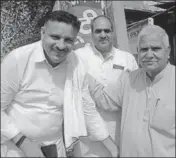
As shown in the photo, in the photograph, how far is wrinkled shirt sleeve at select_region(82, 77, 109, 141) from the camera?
88.8 inches

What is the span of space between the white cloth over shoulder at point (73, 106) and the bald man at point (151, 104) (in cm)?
37

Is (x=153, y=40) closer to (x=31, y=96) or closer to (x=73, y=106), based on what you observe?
(x=73, y=106)

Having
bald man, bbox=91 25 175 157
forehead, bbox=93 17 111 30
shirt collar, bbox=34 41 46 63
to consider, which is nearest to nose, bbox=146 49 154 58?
bald man, bbox=91 25 175 157

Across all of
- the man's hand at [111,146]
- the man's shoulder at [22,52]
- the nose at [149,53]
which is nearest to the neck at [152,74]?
the nose at [149,53]

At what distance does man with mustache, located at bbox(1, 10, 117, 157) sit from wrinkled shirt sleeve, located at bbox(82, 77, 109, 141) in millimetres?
46

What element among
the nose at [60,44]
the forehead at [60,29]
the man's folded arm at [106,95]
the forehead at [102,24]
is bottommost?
the man's folded arm at [106,95]

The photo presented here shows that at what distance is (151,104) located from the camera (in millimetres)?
1922

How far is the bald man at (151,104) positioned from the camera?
184 centimetres

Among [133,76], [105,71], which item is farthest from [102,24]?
[133,76]

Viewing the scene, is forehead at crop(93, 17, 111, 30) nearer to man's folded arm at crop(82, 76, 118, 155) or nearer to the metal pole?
man's folded arm at crop(82, 76, 118, 155)

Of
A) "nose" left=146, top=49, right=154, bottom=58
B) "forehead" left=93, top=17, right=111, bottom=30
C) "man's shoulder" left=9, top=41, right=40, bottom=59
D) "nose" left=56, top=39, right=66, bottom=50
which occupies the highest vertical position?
"forehead" left=93, top=17, right=111, bottom=30

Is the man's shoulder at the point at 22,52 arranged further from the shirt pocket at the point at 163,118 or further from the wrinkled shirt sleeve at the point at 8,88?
the shirt pocket at the point at 163,118

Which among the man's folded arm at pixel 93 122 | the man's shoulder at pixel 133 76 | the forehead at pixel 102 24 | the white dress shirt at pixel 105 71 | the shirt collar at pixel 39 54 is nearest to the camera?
the shirt collar at pixel 39 54

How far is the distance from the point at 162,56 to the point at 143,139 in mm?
648
